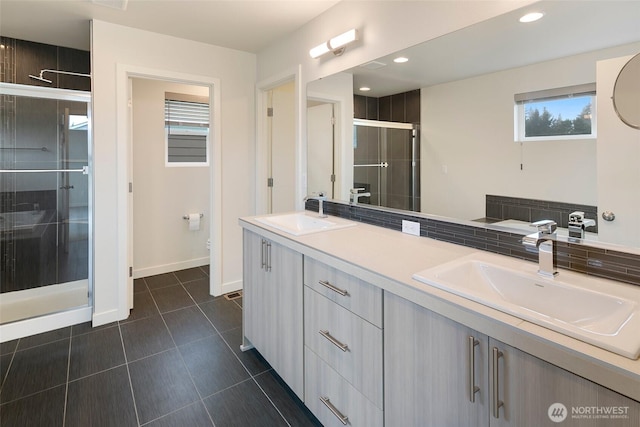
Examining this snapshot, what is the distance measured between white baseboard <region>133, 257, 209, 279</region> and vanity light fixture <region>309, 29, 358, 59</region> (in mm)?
2878

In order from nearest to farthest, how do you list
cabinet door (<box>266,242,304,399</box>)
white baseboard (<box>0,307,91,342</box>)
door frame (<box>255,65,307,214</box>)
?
cabinet door (<box>266,242,304,399</box>)
white baseboard (<box>0,307,91,342</box>)
door frame (<box>255,65,307,214</box>)

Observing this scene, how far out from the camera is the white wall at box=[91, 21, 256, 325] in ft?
8.61

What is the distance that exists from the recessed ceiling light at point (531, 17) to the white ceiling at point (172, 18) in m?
1.31

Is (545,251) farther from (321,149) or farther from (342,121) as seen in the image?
→ (321,149)

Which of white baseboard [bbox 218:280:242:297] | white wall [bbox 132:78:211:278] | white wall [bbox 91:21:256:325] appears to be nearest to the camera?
white wall [bbox 91:21:256:325]

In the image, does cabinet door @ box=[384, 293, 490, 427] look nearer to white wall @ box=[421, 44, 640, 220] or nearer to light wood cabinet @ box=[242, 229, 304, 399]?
light wood cabinet @ box=[242, 229, 304, 399]

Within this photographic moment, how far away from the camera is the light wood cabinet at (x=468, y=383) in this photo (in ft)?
2.36

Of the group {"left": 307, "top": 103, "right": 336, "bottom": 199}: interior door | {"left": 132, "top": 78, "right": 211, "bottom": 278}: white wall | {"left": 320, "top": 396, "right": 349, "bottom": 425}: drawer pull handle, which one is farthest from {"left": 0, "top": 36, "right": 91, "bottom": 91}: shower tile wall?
{"left": 320, "top": 396, "right": 349, "bottom": 425}: drawer pull handle

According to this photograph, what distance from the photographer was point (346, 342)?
1.37 metres

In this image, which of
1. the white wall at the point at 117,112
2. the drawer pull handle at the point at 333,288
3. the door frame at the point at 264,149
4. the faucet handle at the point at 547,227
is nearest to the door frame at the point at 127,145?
the white wall at the point at 117,112

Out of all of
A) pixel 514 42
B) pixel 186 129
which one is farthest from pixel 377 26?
pixel 186 129

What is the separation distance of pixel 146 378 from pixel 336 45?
7.89 ft

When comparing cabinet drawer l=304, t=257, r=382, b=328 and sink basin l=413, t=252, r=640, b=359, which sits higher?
sink basin l=413, t=252, r=640, b=359

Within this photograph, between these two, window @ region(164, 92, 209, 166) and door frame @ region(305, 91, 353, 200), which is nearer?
door frame @ region(305, 91, 353, 200)
